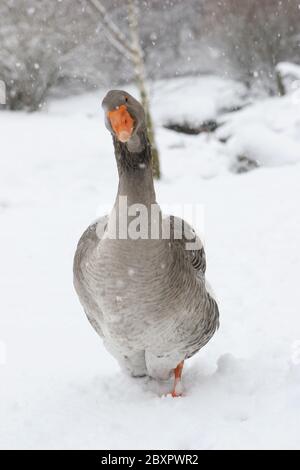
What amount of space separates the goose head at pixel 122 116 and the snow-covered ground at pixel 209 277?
5.55 feet

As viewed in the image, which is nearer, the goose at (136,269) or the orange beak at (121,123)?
the orange beak at (121,123)

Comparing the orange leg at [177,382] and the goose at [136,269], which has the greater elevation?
the goose at [136,269]

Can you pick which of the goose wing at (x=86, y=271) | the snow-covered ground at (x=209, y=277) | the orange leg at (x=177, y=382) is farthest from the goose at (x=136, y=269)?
the snow-covered ground at (x=209, y=277)

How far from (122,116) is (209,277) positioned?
4503mm

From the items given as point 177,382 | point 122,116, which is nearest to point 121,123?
point 122,116

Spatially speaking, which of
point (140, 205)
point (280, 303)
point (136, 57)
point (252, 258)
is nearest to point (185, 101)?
point (136, 57)

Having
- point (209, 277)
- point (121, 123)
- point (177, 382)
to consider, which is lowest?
point (177, 382)

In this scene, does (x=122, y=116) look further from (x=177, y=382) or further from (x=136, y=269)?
(x=177, y=382)

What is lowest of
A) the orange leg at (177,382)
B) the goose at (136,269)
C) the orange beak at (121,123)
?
the orange leg at (177,382)

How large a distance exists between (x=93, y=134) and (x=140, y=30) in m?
9.55

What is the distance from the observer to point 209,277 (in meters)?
7.08

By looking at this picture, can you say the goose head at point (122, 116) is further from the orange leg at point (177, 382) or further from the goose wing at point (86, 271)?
the orange leg at point (177, 382)

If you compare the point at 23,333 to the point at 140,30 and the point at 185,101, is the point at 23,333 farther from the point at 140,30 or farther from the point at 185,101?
the point at 140,30

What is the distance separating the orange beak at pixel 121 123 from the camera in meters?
2.79
